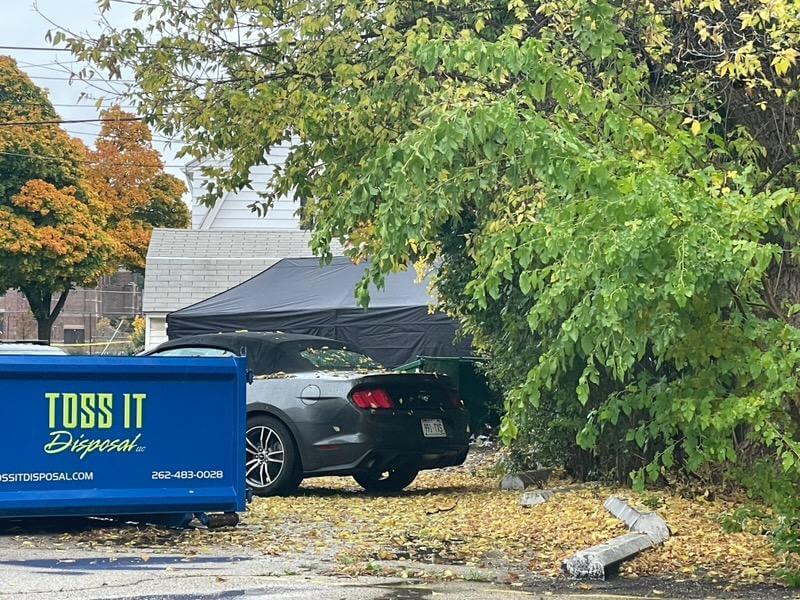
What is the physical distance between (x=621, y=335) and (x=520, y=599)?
4.45 ft

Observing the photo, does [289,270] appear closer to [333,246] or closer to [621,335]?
[333,246]

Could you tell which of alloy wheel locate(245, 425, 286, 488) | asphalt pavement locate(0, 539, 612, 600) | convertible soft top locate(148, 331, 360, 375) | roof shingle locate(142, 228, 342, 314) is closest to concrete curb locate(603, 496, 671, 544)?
asphalt pavement locate(0, 539, 612, 600)

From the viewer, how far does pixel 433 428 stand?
10.8 m

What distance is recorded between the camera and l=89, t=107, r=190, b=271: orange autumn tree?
51.6 meters

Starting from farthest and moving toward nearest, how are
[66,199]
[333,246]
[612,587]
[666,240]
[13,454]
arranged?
[66,199] < [333,246] < [13,454] < [612,587] < [666,240]

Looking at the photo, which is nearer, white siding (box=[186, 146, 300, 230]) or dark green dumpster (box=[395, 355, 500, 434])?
dark green dumpster (box=[395, 355, 500, 434])

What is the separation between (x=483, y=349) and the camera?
13.0 metres

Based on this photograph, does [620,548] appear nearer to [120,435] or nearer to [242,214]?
[120,435]

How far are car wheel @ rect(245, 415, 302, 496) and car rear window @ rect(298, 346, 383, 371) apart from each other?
0.70 m

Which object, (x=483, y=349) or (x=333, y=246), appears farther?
(x=333, y=246)

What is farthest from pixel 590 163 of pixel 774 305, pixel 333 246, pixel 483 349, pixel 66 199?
pixel 66 199

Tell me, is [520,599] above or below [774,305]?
below

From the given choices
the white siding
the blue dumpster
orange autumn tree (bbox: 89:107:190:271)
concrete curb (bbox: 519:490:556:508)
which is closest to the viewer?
the blue dumpster

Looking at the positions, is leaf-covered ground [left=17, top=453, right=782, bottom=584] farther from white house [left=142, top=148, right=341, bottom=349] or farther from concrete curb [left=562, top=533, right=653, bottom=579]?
white house [left=142, top=148, right=341, bottom=349]
